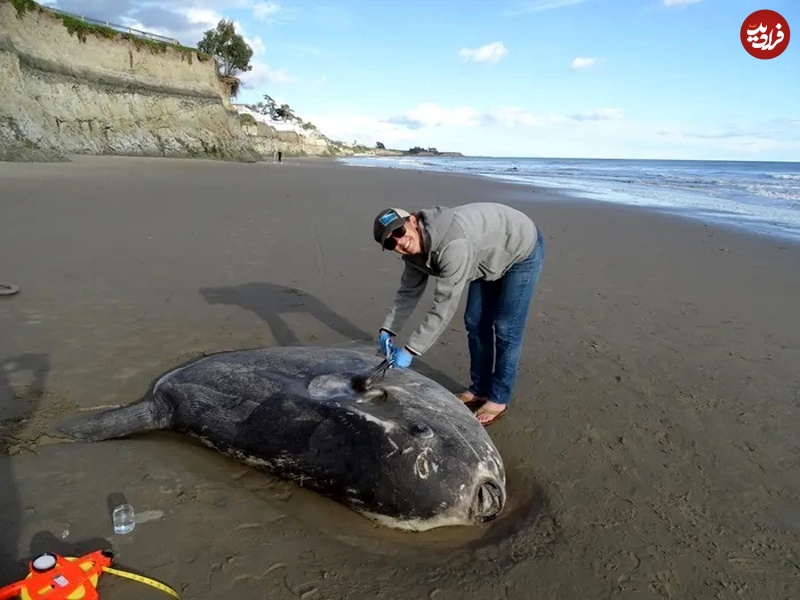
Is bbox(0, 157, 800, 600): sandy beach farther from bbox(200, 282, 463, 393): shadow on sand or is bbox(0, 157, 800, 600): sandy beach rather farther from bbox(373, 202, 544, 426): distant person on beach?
bbox(373, 202, 544, 426): distant person on beach

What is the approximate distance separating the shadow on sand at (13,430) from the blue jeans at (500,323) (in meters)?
3.24

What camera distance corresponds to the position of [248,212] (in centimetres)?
1223

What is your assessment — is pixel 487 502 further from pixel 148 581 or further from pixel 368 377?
pixel 148 581

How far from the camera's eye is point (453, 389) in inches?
201

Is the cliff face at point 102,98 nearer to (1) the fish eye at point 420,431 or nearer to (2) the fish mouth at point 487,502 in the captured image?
(1) the fish eye at point 420,431

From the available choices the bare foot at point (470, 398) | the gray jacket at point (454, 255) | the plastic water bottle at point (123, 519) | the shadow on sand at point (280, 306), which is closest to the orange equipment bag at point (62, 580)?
the plastic water bottle at point (123, 519)

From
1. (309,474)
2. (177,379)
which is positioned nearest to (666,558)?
(309,474)

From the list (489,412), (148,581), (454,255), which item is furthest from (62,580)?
(489,412)

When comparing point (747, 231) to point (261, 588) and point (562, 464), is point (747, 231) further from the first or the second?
point (261, 588)

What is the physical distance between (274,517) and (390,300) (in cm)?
415

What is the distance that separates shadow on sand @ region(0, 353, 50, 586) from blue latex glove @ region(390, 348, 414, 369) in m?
2.25

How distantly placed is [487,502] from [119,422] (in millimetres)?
2668

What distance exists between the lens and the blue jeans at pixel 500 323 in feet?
14.5

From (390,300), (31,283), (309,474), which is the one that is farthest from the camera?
(390,300)
